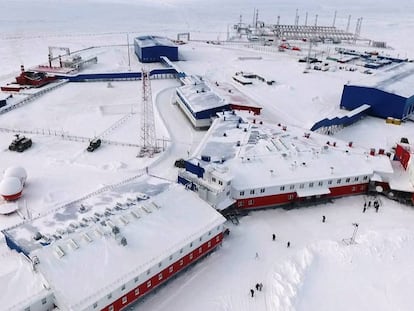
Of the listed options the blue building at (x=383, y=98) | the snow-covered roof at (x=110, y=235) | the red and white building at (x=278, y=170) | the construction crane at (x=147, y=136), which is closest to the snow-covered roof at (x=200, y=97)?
the construction crane at (x=147, y=136)

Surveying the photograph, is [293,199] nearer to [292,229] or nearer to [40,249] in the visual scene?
[292,229]

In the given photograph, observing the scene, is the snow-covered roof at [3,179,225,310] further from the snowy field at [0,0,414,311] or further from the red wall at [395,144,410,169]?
the red wall at [395,144,410,169]

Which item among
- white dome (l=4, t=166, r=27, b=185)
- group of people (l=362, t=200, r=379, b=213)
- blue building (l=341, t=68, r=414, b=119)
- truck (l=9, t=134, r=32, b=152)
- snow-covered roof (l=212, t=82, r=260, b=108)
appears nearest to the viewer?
group of people (l=362, t=200, r=379, b=213)

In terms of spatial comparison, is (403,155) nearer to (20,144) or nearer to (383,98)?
(383,98)

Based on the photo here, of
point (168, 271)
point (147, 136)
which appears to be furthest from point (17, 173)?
point (168, 271)

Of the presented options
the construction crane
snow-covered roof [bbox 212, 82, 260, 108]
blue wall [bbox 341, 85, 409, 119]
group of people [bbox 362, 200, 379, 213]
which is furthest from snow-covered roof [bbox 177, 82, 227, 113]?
group of people [bbox 362, 200, 379, 213]

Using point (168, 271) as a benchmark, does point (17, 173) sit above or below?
above

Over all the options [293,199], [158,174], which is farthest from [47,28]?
[293,199]

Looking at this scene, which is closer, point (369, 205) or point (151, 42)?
point (369, 205)
